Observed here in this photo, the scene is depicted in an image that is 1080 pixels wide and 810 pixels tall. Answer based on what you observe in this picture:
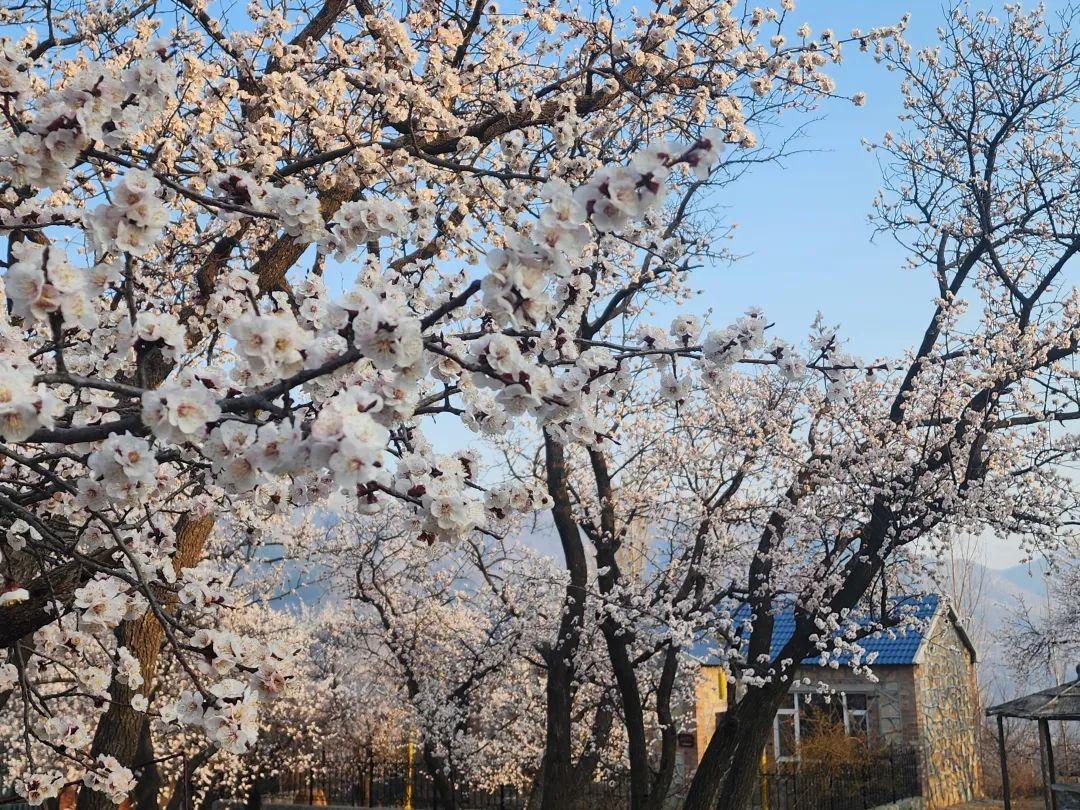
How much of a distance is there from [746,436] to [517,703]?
34.9 ft

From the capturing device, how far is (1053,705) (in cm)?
1137

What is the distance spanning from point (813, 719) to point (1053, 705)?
7901mm

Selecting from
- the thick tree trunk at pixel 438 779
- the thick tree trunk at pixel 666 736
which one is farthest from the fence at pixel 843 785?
the thick tree trunk at pixel 438 779

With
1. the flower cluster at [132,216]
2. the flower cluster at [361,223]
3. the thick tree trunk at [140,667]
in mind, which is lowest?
the thick tree trunk at [140,667]

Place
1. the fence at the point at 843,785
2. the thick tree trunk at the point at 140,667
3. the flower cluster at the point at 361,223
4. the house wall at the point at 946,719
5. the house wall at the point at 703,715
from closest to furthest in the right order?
1. the flower cluster at the point at 361,223
2. the thick tree trunk at the point at 140,667
3. the fence at the point at 843,785
4. the house wall at the point at 946,719
5. the house wall at the point at 703,715

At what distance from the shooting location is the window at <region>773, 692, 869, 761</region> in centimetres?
1842

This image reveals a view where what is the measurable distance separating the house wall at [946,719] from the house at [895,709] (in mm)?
21

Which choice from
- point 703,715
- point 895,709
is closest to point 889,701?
point 895,709

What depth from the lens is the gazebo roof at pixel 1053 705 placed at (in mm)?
11141

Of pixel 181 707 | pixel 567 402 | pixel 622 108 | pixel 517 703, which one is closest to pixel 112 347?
pixel 181 707

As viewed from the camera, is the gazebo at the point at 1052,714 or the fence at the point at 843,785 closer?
the gazebo at the point at 1052,714

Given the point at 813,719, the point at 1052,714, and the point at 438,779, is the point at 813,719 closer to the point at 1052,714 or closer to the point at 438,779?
the point at 1052,714

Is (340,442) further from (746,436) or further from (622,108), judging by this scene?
(746,436)

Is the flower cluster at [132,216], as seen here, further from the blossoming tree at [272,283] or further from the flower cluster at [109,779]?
the flower cluster at [109,779]
